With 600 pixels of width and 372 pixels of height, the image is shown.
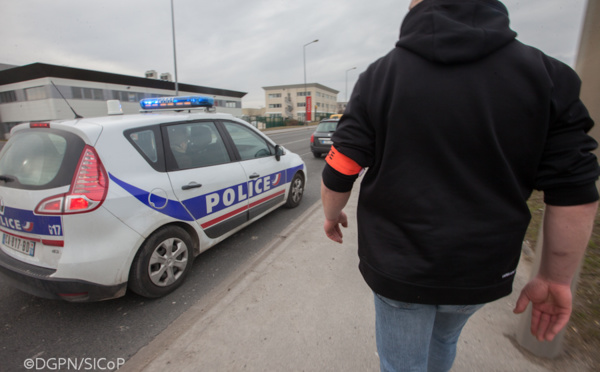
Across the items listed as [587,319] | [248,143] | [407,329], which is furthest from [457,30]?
[248,143]

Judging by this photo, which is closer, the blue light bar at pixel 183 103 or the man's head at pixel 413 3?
the man's head at pixel 413 3

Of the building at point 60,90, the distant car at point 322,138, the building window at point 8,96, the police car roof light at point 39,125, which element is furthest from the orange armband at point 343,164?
the building window at point 8,96

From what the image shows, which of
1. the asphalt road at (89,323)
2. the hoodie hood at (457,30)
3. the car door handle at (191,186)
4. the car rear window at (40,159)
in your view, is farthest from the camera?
the car door handle at (191,186)

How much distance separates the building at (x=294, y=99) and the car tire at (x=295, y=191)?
66199mm

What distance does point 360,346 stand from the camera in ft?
6.46

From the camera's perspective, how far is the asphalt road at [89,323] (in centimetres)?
207

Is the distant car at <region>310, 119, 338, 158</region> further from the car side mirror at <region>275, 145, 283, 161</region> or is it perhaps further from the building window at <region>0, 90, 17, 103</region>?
the building window at <region>0, 90, 17, 103</region>

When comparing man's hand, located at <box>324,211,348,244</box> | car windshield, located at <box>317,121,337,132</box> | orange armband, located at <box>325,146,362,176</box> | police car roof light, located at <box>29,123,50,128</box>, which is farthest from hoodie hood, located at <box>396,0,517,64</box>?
car windshield, located at <box>317,121,337,132</box>

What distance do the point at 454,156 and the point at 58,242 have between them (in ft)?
8.55

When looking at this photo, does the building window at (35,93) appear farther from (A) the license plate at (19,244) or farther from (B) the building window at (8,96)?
(A) the license plate at (19,244)

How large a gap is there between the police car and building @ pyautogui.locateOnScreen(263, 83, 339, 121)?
6845 centimetres

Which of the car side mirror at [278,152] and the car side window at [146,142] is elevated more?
the car side window at [146,142]

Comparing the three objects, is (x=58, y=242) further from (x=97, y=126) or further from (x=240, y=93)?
(x=240, y=93)

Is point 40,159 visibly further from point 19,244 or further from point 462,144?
point 462,144
